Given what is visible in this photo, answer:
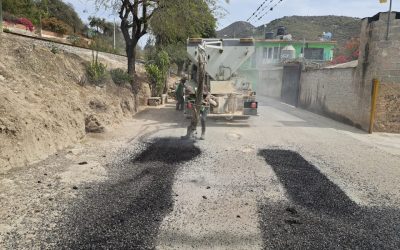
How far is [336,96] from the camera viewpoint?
1472cm

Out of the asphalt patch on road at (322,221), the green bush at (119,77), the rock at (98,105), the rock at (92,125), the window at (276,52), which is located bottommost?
the asphalt patch on road at (322,221)

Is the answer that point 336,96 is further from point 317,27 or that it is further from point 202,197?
point 317,27

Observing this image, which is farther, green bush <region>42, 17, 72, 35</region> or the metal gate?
green bush <region>42, 17, 72, 35</region>

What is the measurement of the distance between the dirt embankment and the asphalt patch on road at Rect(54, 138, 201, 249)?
5.16 feet

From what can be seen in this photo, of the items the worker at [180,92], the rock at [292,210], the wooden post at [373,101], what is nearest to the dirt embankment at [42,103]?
the worker at [180,92]

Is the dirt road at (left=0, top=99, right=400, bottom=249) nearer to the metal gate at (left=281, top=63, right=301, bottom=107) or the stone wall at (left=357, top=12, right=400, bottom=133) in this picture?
the stone wall at (left=357, top=12, right=400, bottom=133)

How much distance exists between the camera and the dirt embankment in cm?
594

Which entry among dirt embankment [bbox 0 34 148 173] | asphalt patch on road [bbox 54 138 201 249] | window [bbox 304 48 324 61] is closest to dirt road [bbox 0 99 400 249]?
asphalt patch on road [bbox 54 138 201 249]

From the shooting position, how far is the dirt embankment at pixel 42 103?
19.5ft

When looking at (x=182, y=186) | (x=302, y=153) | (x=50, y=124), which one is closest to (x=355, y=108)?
(x=302, y=153)

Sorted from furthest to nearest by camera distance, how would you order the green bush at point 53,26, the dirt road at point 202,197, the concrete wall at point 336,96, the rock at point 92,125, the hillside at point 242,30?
the hillside at point 242,30
the green bush at point 53,26
the concrete wall at point 336,96
the rock at point 92,125
the dirt road at point 202,197

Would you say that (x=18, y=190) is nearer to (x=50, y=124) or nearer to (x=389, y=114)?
(x=50, y=124)

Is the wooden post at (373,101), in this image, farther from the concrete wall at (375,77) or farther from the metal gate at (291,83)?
the metal gate at (291,83)

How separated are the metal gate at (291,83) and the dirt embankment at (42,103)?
13.5 meters
